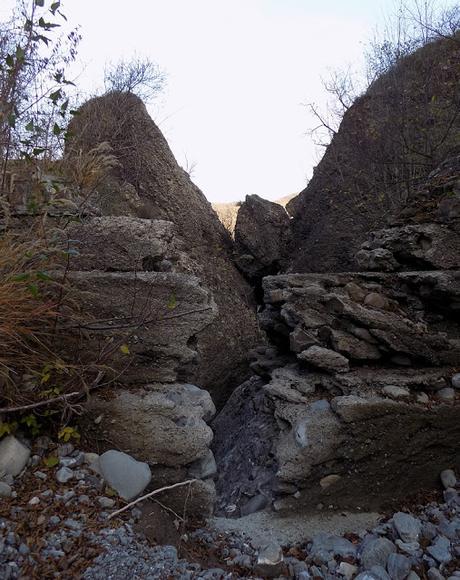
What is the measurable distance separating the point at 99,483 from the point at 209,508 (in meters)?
0.68

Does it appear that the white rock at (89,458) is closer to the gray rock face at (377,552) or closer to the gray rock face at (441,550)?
the gray rock face at (377,552)

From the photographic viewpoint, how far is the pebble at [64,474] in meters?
1.98

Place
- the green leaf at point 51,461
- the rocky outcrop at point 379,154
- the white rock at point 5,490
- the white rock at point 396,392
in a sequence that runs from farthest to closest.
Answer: the rocky outcrop at point 379,154 < the white rock at point 396,392 < the green leaf at point 51,461 < the white rock at point 5,490

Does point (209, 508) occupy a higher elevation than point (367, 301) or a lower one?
lower

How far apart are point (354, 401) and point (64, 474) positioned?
5.51ft

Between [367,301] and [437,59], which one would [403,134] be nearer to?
[437,59]

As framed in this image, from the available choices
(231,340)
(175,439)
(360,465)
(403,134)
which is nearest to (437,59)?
(403,134)

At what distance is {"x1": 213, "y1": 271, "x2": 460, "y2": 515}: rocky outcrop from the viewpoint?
8.80 ft

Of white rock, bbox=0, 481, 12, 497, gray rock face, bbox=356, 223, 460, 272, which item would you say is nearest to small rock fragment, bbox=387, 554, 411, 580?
white rock, bbox=0, 481, 12, 497

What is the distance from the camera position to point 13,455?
6.48 feet

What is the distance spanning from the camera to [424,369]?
3.01m

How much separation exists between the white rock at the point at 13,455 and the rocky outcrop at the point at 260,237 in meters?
5.52

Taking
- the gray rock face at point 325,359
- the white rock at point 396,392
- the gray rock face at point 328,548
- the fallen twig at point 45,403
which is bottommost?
the gray rock face at point 328,548

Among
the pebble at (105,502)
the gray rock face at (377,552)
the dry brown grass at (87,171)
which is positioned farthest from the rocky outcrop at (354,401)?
the dry brown grass at (87,171)
